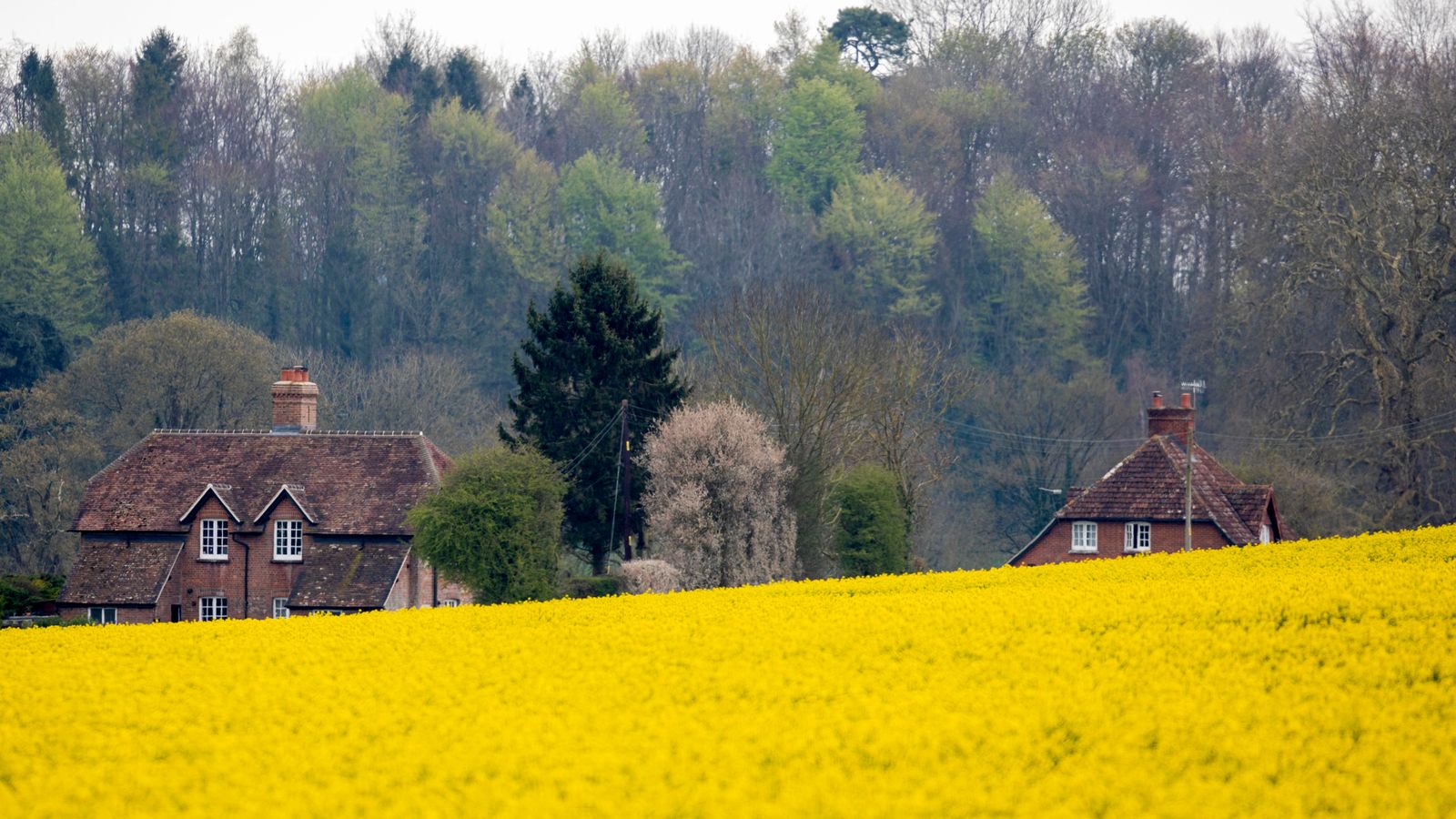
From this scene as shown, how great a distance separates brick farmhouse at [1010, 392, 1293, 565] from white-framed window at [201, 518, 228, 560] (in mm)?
22952

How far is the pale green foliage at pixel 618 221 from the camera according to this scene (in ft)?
312

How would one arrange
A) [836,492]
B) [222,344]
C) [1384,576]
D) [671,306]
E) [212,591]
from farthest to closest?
[671,306] → [222,344] → [836,492] → [212,591] → [1384,576]

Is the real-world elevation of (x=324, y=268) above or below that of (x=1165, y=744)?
above

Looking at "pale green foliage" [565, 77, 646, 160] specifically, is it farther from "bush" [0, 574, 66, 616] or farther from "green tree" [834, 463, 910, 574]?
"bush" [0, 574, 66, 616]

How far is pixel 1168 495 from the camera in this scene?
5028cm

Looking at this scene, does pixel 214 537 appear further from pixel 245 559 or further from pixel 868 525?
pixel 868 525

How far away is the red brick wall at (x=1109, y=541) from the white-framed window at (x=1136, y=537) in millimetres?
158

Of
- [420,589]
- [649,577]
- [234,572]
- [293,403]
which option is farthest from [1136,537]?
[293,403]

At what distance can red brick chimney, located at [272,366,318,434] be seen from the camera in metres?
55.5

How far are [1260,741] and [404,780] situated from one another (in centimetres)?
647

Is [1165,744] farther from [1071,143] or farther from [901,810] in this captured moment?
[1071,143]

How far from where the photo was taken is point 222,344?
2773 inches

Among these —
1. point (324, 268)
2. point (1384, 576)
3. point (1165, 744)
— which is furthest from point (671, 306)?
point (1165, 744)

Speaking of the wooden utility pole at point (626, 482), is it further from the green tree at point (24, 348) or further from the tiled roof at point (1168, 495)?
the green tree at point (24, 348)
